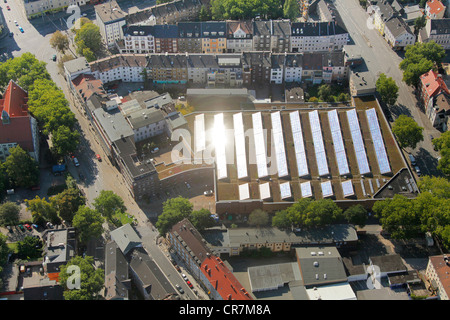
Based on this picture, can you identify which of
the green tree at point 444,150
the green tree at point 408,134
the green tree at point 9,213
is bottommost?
the green tree at point 9,213

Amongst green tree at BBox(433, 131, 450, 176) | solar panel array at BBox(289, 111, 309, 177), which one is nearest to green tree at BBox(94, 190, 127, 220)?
solar panel array at BBox(289, 111, 309, 177)

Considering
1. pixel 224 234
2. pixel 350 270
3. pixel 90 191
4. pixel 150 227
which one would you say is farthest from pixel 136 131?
pixel 350 270

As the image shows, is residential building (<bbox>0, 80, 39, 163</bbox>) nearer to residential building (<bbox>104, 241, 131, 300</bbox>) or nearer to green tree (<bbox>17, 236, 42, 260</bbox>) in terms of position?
green tree (<bbox>17, 236, 42, 260</bbox>)

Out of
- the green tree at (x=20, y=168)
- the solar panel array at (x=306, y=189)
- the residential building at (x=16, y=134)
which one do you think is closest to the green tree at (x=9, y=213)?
the green tree at (x=20, y=168)

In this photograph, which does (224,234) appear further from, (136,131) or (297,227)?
(136,131)

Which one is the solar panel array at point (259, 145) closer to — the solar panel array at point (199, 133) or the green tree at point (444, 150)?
the solar panel array at point (199, 133)

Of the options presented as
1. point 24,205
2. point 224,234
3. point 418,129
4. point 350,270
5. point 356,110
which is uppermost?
point 356,110
